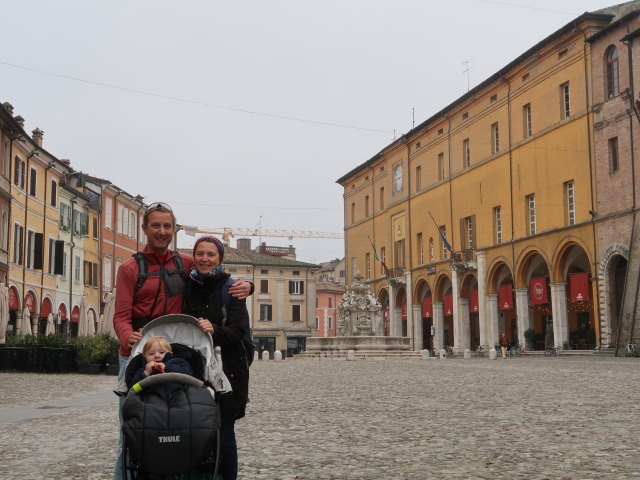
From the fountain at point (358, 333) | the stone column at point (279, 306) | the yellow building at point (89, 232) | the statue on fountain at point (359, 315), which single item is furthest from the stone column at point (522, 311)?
the stone column at point (279, 306)

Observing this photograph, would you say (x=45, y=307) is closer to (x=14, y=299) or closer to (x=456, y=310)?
(x=14, y=299)

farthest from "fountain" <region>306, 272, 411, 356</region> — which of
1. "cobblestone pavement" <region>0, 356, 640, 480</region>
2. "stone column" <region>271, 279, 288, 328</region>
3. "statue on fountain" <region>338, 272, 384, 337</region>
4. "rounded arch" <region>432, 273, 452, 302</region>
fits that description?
"stone column" <region>271, 279, 288, 328</region>

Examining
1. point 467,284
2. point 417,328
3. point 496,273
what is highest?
point 496,273

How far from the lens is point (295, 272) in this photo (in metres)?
87.2

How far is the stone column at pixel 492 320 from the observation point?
4662cm

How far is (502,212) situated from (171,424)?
143ft

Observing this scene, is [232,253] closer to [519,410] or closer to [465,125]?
[465,125]

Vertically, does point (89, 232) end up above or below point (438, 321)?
above

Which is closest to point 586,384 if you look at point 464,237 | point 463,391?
point 463,391

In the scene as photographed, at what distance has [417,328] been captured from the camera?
59094 millimetres

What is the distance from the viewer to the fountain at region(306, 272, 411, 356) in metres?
41.9

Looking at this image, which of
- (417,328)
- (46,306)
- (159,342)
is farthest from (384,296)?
(159,342)

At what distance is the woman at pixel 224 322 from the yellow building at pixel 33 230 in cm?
3391

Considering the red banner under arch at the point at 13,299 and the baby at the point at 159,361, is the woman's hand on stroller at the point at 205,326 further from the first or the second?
the red banner under arch at the point at 13,299
